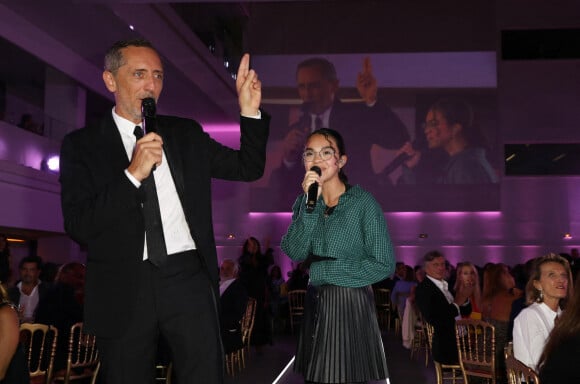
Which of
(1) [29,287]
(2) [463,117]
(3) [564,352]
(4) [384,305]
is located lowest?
(4) [384,305]

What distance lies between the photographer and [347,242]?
2.57 metres

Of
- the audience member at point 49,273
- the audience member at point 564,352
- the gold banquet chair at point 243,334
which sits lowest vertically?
the gold banquet chair at point 243,334

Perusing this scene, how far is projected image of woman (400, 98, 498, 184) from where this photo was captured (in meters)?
13.6

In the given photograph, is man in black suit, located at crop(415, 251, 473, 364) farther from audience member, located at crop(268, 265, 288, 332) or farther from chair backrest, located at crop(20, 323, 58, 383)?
audience member, located at crop(268, 265, 288, 332)

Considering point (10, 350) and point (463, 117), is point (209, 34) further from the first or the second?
point (10, 350)

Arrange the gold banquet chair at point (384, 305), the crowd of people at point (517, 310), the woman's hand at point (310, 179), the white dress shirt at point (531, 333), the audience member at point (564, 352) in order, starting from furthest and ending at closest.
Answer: the gold banquet chair at point (384, 305)
the white dress shirt at point (531, 333)
the woman's hand at point (310, 179)
the crowd of people at point (517, 310)
the audience member at point (564, 352)

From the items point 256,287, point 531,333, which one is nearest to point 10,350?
point 531,333

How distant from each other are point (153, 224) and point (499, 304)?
384 cm

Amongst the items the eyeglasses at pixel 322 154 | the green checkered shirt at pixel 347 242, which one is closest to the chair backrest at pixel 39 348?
the green checkered shirt at pixel 347 242

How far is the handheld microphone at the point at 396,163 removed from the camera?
13789 millimetres

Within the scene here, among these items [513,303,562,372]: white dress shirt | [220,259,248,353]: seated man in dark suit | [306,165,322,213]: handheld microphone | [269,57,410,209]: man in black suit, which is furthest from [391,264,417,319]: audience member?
[306,165,322,213]: handheld microphone

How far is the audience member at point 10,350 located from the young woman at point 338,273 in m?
1.02

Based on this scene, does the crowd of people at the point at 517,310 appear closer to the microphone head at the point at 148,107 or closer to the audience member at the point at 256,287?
the microphone head at the point at 148,107

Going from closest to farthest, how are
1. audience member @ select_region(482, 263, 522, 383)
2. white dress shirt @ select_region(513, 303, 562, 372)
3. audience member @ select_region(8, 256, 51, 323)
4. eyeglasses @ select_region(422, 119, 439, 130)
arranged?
white dress shirt @ select_region(513, 303, 562, 372)
audience member @ select_region(482, 263, 522, 383)
audience member @ select_region(8, 256, 51, 323)
eyeglasses @ select_region(422, 119, 439, 130)
